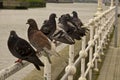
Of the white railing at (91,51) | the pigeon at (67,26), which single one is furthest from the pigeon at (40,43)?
the pigeon at (67,26)

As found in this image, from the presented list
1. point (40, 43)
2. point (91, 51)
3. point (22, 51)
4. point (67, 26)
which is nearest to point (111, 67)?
point (91, 51)

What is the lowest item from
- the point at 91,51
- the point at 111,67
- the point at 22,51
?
the point at 111,67

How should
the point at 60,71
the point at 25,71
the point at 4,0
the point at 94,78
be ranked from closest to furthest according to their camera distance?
the point at 60,71 < the point at 94,78 < the point at 25,71 < the point at 4,0

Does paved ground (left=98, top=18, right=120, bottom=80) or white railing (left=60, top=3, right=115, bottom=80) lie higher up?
white railing (left=60, top=3, right=115, bottom=80)

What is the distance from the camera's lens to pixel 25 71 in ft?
32.1

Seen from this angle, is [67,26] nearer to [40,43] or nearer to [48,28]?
[48,28]

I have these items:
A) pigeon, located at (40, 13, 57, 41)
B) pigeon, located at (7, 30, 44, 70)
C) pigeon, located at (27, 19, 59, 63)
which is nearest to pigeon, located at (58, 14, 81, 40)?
pigeon, located at (40, 13, 57, 41)

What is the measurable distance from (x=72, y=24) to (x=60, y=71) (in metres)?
1.77

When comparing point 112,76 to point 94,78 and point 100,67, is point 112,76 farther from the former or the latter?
point 100,67

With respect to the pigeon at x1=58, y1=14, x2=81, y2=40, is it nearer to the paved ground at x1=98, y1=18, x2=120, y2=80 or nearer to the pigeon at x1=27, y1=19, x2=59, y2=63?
the pigeon at x1=27, y1=19, x2=59, y2=63

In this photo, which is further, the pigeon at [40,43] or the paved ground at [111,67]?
the paved ground at [111,67]

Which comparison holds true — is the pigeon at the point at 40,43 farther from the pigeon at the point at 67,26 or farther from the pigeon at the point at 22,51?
the pigeon at the point at 67,26

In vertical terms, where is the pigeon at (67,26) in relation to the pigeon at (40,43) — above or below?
below

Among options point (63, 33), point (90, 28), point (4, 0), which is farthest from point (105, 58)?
point (4, 0)
